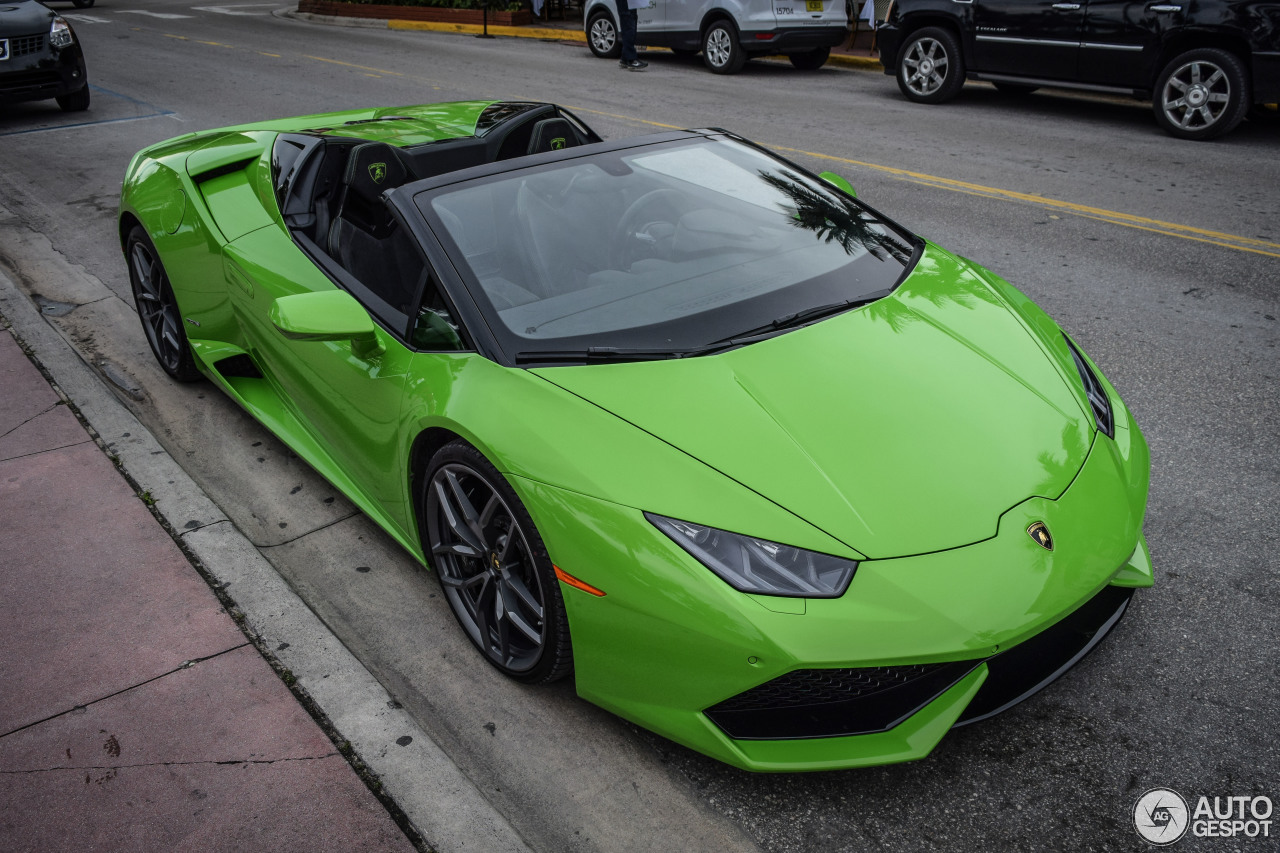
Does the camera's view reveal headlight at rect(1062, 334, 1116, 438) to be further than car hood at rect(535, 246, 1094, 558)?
Yes

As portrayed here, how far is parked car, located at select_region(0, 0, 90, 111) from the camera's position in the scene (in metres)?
10.2

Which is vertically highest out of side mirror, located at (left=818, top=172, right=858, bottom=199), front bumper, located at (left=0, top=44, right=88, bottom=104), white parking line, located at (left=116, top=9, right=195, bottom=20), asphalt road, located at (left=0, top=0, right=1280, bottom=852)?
white parking line, located at (left=116, top=9, right=195, bottom=20)

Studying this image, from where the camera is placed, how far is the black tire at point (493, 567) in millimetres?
2486

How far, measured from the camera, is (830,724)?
216 cm

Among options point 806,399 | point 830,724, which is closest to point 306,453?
point 806,399

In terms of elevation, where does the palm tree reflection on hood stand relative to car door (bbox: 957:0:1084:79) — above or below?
below

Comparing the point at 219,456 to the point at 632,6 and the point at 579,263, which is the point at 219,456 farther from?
the point at 632,6

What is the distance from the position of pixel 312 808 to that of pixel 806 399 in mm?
1596

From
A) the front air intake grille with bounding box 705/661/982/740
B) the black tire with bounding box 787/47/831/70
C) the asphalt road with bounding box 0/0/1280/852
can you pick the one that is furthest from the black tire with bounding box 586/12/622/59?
the front air intake grille with bounding box 705/661/982/740

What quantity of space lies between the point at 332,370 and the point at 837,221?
1.80 metres

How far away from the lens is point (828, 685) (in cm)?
210

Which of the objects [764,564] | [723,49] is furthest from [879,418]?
[723,49]

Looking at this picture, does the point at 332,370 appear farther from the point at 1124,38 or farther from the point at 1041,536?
the point at 1124,38

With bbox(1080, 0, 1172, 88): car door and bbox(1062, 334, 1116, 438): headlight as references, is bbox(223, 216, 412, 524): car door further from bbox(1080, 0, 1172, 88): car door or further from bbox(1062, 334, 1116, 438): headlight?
bbox(1080, 0, 1172, 88): car door
